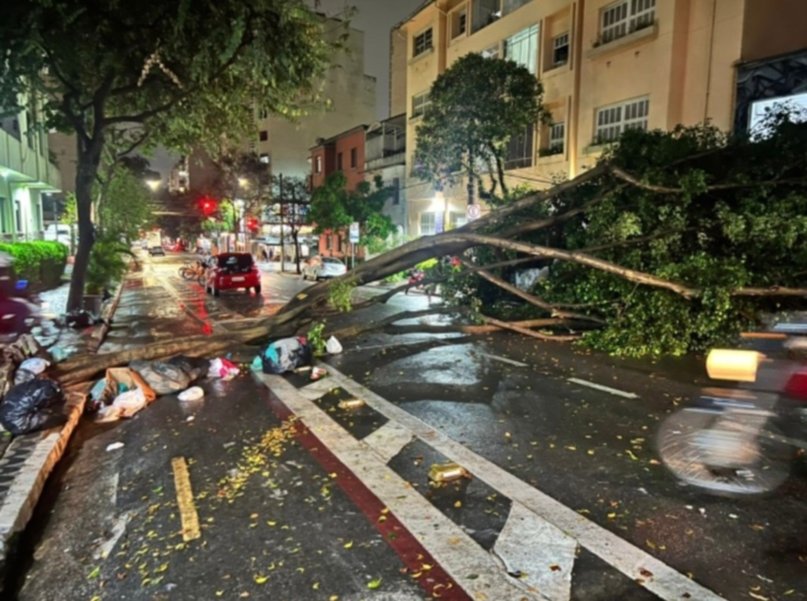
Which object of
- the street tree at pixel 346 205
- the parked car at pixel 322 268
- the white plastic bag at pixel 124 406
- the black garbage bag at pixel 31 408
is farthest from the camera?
the street tree at pixel 346 205

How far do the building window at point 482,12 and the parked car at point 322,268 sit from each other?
541 inches

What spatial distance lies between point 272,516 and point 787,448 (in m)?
4.87

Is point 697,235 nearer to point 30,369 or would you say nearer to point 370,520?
point 370,520

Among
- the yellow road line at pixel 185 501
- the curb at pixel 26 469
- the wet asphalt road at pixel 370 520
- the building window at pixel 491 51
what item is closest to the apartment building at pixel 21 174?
the curb at pixel 26 469

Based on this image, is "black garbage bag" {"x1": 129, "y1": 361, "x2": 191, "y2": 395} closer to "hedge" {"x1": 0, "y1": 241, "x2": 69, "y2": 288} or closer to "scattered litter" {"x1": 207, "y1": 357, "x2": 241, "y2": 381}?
"scattered litter" {"x1": 207, "y1": 357, "x2": 241, "y2": 381}

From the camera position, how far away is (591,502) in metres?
4.27

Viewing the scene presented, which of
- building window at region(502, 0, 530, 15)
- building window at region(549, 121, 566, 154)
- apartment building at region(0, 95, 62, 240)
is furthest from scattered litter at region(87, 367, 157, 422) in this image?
building window at region(502, 0, 530, 15)

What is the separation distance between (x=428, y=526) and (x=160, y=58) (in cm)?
1183

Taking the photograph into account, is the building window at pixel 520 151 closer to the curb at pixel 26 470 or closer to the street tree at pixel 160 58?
the street tree at pixel 160 58

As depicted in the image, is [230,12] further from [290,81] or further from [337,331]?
[337,331]

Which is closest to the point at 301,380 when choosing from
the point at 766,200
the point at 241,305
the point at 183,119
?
Answer: the point at 766,200

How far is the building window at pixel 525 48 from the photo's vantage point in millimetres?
22859

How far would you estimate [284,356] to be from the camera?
8.78 metres

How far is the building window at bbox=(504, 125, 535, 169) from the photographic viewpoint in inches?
917
